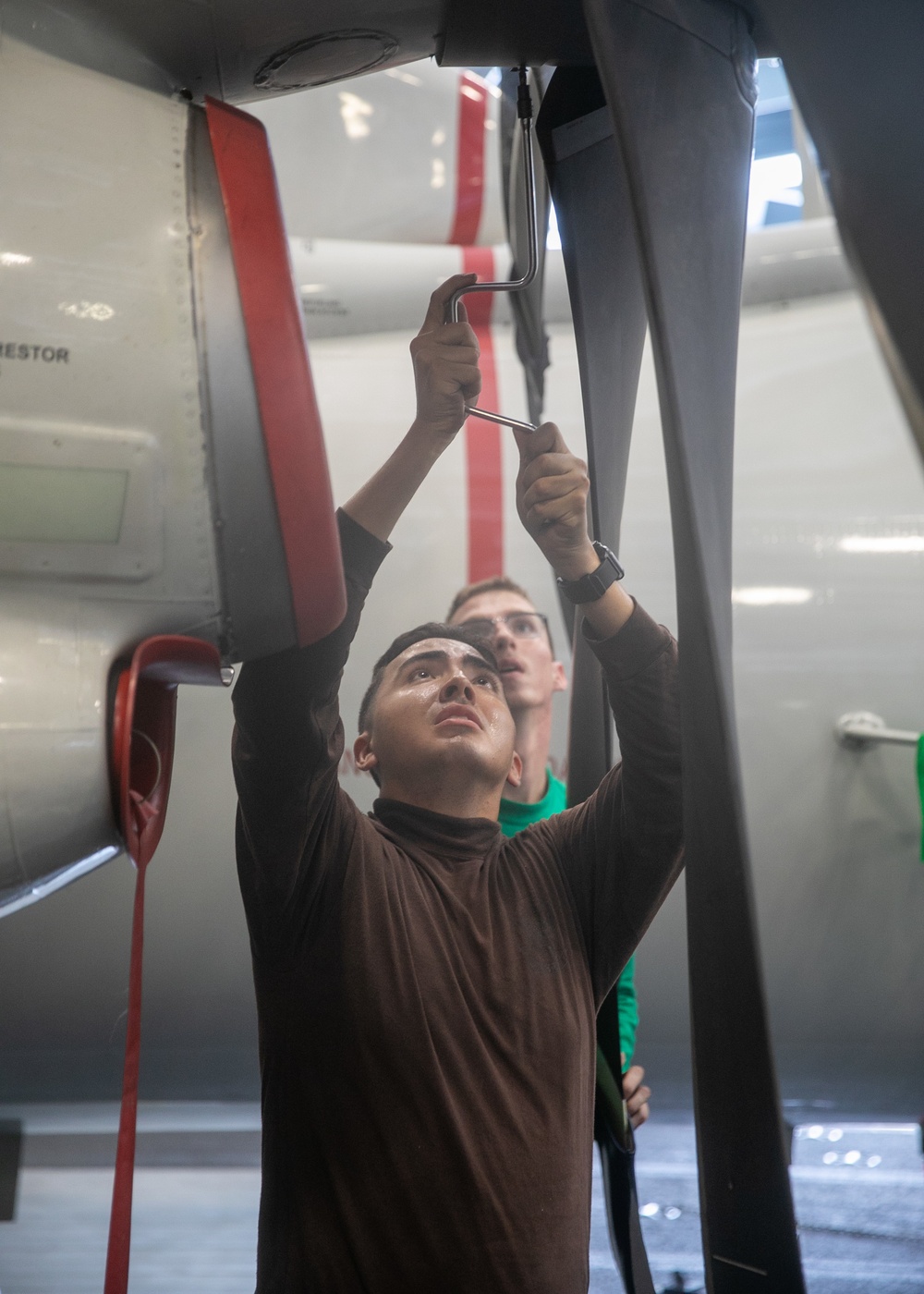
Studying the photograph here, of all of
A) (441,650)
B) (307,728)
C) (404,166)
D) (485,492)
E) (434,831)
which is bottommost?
(434,831)

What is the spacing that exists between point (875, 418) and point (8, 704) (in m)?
1.81

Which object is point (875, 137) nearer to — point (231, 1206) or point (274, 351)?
point (274, 351)

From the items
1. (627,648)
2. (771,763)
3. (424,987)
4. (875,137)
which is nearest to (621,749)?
(627,648)

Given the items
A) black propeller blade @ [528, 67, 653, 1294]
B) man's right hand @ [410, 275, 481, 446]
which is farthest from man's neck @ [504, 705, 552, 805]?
man's right hand @ [410, 275, 481, 446]

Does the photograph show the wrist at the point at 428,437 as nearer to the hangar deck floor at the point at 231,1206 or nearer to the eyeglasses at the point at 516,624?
the eyeglasses at the point at 516,624

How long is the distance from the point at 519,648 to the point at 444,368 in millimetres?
490

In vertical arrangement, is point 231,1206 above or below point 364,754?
below

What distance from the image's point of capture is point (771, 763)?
80.2 inches

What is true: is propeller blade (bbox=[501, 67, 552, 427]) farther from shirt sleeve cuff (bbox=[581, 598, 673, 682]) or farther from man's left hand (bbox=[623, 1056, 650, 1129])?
man's left hand (bbox=[623, 1056, 650, 1129])

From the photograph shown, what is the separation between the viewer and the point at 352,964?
114 cm

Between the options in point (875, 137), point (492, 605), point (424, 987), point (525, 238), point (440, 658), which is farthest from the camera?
point (492, 605)

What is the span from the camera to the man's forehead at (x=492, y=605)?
1.69 m

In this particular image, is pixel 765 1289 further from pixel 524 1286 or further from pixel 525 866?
pixel 525 866

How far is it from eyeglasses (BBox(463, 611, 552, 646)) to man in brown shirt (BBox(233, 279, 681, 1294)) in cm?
27
